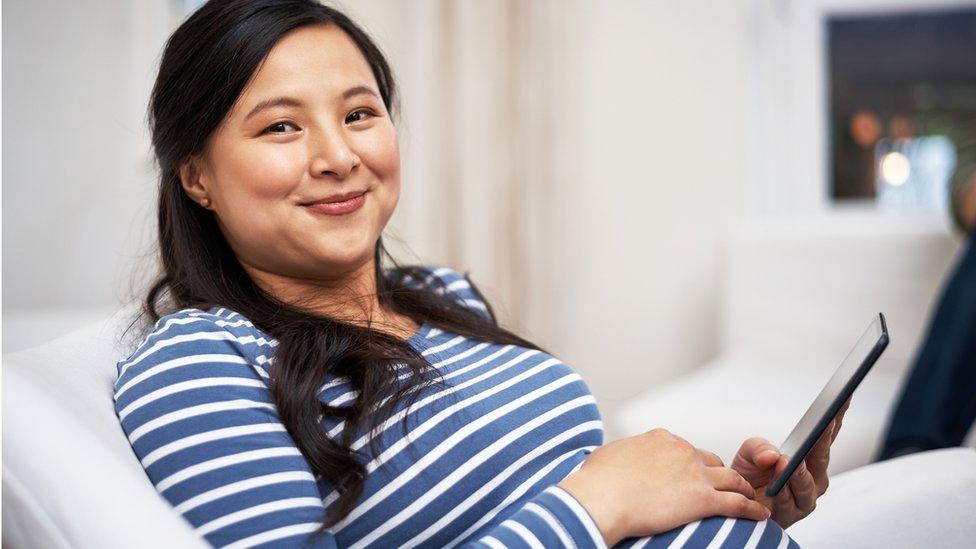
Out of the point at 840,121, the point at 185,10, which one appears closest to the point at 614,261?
the point at 840,121

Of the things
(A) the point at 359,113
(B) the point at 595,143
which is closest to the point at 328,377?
(A) the point at 359,113

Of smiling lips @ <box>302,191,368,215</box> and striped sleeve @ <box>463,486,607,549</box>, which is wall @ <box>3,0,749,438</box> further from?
striped sleeve @ <box>463,486,607,549</box>

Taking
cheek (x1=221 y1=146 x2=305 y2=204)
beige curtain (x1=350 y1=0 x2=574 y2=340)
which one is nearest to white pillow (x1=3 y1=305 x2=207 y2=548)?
cheek (x1=221 y1=146 x2=305 y2=204)

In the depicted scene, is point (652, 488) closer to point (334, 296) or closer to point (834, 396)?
point (834, 396)

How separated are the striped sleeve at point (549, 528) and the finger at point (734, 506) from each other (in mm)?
137

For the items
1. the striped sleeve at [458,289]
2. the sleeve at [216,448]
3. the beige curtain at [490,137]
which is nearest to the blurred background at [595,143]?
the beige curtain at [490,137]

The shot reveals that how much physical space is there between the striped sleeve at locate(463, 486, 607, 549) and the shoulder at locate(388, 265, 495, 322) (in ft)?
1.50

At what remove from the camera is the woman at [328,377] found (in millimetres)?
761

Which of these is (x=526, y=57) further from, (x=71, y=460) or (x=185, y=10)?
(x=71, y=460)

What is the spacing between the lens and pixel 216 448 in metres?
0.74

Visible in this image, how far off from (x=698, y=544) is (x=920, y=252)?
2.04m

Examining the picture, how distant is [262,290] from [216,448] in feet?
1.03

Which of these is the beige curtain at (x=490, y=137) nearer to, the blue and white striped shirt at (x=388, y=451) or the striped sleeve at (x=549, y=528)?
the blue and white striped shirt at (x=388, y=451)

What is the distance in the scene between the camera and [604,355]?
3.24 m
